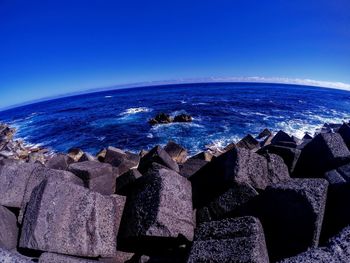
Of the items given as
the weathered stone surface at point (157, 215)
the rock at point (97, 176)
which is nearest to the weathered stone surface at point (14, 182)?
the rock at point (97, 176)

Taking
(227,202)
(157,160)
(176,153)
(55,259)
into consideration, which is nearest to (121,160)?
(157,160)

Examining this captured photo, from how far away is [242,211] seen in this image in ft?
9.72

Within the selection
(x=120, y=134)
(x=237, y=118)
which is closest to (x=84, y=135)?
(x=120, y=134)

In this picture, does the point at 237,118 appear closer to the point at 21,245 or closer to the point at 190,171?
the point at 190,171

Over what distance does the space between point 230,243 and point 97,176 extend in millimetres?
2557

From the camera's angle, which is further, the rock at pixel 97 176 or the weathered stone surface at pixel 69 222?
the rock at pixel 97 176

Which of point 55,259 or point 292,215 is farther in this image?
point 292,215

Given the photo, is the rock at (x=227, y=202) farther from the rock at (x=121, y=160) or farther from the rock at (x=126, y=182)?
the rock at (x=121, y=160)

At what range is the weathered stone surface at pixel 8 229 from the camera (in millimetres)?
2758

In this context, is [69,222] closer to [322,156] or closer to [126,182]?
[126,182]

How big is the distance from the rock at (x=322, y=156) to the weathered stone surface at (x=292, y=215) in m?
1.21

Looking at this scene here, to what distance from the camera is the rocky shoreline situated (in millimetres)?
2244

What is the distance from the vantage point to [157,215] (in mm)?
2725

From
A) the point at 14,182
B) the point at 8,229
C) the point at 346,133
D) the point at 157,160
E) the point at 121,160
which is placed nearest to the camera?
the point at 8,229
